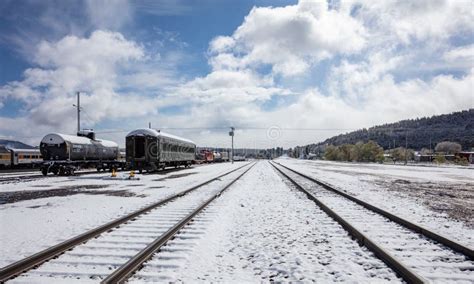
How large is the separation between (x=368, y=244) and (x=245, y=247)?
2.11 meters

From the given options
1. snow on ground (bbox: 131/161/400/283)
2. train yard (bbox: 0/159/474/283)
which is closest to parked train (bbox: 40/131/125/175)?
train yard (bbox: 0/159/474/283)

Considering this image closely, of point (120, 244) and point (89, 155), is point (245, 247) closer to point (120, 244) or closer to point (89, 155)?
point (120, 244)

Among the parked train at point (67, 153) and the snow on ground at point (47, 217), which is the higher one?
the parked train at point (67, 153)

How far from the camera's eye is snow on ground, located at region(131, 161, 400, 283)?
13.6 ft

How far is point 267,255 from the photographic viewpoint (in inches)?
198

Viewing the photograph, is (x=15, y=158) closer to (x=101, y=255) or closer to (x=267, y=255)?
(x=101, y=255)

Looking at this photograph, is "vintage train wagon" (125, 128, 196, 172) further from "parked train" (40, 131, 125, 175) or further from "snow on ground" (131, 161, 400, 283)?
"snow on ground" (131, 161, 400, 283)

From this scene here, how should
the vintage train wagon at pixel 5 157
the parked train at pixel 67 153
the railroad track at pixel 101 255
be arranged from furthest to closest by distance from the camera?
1. the vintage train wagon at pixel 5 157
2. the parked train at pixel 67 153
3. the railroad track at pixel 101 255

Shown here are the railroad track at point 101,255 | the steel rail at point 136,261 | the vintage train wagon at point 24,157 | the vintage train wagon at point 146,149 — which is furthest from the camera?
the vintage train wagon at point 24,157

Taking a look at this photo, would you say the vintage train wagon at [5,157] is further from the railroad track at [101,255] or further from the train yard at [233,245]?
the railroad track at [101,255]

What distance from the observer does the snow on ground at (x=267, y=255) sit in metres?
4.16

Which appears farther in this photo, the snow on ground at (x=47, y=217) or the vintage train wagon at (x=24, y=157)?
the vintage train wagon at (x=24, y=157)

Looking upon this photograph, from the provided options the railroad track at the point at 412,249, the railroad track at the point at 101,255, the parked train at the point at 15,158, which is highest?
the parked train at the point at 15,158

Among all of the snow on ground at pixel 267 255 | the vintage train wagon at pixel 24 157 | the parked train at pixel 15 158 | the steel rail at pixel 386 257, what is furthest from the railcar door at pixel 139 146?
the steel rail at pixel 386 257
